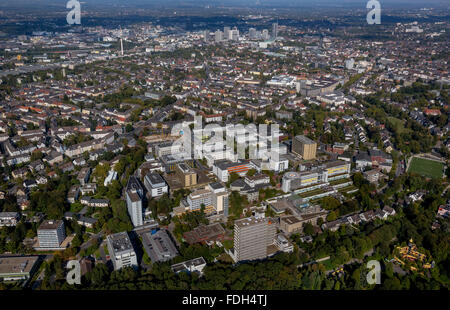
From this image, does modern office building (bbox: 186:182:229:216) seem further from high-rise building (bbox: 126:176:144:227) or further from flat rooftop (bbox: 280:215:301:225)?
flat rooftop (bbox: 280:215:301:225)

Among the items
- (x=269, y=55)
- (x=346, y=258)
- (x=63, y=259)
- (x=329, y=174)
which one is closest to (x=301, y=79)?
(x=269, y=55)

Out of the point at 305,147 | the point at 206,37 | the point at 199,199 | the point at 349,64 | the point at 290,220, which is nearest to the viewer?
the point at 290,220

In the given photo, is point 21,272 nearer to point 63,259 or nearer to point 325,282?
point 63,259

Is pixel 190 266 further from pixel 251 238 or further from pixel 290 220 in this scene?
pixel 290 220

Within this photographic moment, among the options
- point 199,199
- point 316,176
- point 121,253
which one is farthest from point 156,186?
point 316,176

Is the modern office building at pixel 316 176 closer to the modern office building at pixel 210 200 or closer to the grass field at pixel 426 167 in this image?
the modern office building at pixel 210 200

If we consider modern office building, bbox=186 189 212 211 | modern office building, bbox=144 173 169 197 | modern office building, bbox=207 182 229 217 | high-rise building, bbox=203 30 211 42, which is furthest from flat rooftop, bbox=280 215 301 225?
high-rise building, bbox=203 30 211 42
